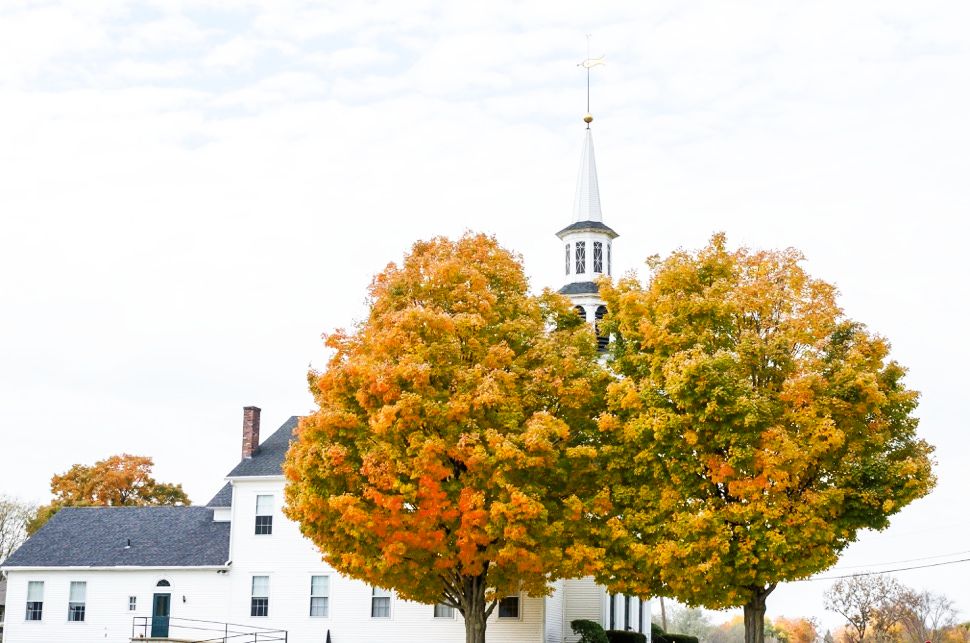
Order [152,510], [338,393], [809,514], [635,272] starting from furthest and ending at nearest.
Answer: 1. [152,510]
2. [635,272]
3. [338,393]
4. [809,514]

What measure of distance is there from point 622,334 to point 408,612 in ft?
52.8

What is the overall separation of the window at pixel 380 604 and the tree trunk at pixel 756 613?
15.9m

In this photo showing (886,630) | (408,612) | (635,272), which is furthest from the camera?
(886,630)

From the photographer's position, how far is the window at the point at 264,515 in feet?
141

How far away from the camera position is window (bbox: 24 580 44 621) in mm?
45362

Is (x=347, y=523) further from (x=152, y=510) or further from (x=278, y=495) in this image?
(x=152, y=510)

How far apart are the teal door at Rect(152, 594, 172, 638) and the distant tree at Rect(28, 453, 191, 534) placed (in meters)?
30.7

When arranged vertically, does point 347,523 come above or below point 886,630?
above

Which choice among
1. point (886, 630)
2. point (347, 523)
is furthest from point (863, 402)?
point (886, 630)

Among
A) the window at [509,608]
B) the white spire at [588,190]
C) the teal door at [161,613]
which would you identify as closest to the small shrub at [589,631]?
the window at [509,608]

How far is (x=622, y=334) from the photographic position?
30.8 meters

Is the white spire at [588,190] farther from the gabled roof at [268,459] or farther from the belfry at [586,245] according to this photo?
the gabled roof at [268,459]

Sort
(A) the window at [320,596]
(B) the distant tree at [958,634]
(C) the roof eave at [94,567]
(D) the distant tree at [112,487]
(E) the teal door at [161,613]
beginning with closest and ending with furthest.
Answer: (A) the window at [320,596] < (C) the roof eave at [94,567] < (E) the teal door at [161,613] < (D) the distant tree at [112,487] < (B) the distant tree at [958,634]

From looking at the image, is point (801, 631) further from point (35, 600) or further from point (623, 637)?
point (35, 600)
